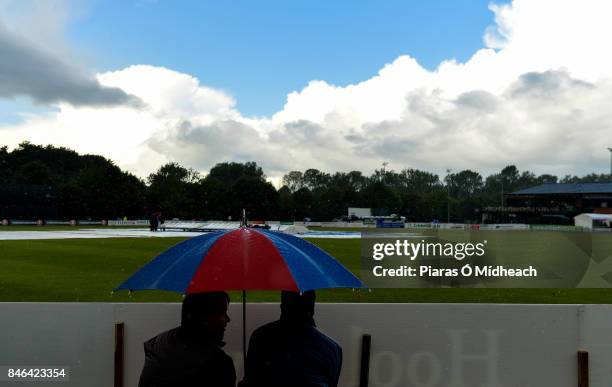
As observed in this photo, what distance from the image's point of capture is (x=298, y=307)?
3.99 meters

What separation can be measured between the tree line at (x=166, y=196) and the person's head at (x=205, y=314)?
7132 cm

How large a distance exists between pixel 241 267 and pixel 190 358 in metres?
0.77

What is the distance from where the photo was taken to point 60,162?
13162cm

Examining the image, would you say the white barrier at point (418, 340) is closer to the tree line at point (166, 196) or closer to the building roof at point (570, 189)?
the tree line at point (166, 196)

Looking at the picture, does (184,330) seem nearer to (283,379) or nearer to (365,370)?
(283,379)

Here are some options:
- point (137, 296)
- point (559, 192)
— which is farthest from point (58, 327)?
point (559, 192)

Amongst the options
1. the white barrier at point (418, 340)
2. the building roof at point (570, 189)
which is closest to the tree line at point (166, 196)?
the building roof at point (570, 189)

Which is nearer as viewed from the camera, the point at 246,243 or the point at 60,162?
the point at 246,243

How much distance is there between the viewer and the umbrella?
4.02 metres

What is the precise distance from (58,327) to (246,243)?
7.56 ft

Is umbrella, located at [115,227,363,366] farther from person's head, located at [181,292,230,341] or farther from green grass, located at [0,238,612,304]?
green grass, located at [0,238,612,304]

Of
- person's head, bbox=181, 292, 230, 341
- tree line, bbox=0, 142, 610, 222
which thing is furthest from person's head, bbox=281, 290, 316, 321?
tree line, bbox=0, 142, 610, 222

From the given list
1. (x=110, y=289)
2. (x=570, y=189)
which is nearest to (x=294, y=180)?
(x=570, y=189)

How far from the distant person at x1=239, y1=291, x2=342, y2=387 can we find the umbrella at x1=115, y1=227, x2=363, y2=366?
179 mm
